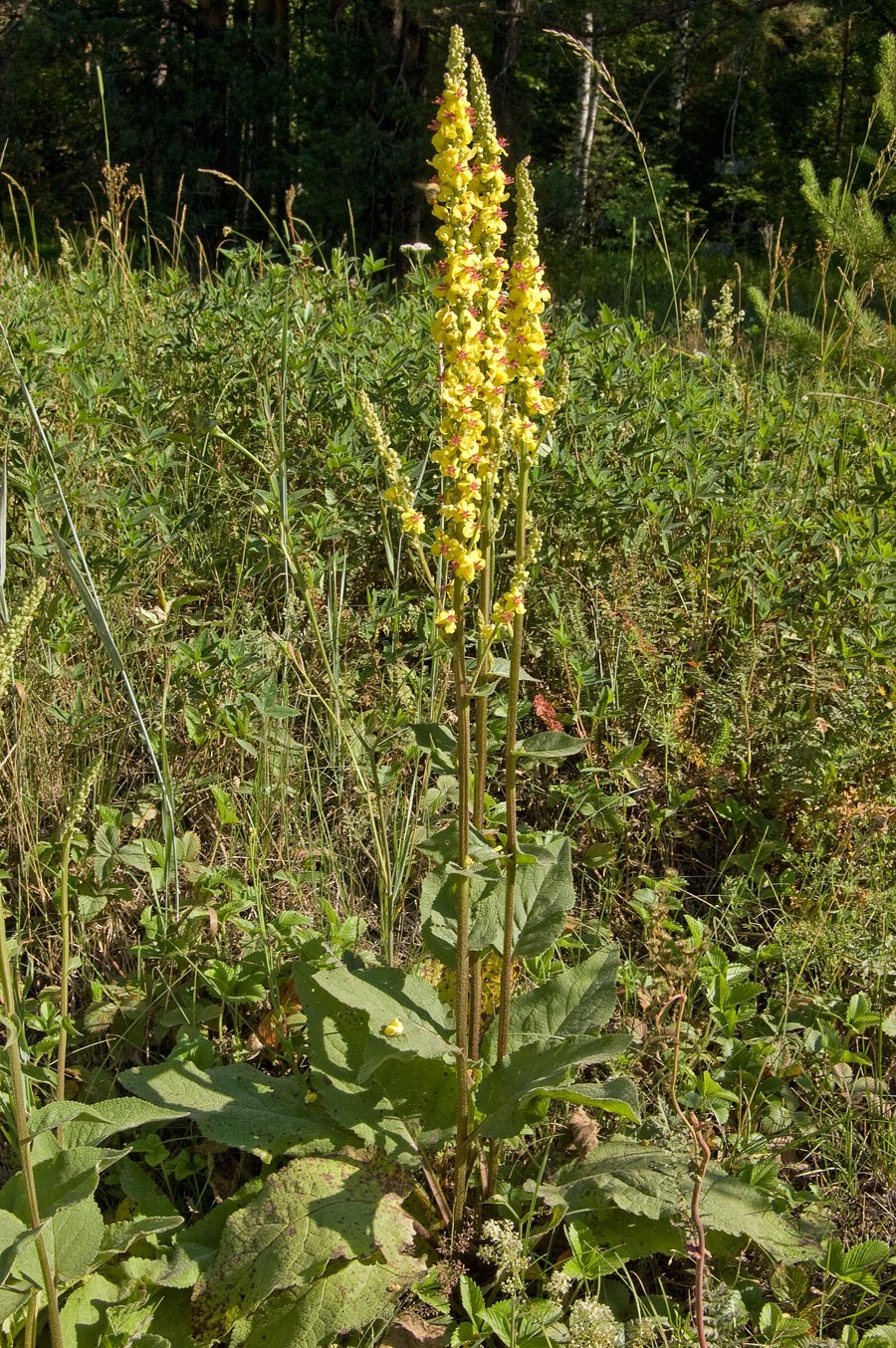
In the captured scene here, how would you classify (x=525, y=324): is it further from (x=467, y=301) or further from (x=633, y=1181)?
(x=633, y=1181)

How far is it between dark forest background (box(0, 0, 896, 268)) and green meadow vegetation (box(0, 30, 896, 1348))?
5986mm

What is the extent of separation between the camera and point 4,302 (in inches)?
165

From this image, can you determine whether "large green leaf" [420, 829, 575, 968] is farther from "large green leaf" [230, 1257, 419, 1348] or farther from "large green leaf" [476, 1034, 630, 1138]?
"large green leaf" [230, 1257, 419, 1348]

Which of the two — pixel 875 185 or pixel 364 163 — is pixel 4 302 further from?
pixel 364 163

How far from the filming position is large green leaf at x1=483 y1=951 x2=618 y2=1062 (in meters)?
1.99

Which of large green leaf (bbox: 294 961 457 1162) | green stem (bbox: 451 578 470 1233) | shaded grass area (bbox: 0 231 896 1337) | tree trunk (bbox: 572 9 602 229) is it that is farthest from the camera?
tree trunk (bbox: 572 9 602 229)

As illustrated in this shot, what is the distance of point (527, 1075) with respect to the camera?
185cm

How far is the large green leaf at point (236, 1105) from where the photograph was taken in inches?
75.1

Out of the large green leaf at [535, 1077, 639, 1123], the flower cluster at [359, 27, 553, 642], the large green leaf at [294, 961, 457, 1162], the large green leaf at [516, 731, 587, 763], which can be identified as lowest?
the large green leaf at [294, 961, 457, 1162]

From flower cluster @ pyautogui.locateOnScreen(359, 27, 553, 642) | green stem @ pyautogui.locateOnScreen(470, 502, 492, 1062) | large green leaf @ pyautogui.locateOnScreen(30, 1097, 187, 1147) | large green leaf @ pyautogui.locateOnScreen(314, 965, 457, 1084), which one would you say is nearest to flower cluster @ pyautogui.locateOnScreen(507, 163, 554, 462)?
flower cluster @ pyautogui.locateOnScreen(359, 27, 553, 642)

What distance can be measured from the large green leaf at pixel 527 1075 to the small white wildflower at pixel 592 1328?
269mm

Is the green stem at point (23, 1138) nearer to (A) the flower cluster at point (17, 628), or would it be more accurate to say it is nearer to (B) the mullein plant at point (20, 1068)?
(B) the mullein plant at point (20, 1068)

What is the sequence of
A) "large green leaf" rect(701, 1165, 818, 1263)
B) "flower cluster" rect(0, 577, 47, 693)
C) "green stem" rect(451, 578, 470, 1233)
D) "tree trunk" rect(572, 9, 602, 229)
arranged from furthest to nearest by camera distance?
"tree trunk" rect(572, 9, 602, 229) → "large green leaf" rect(701, 1165, 818, 1263) → "green stem" rect(451, 578, 470, 1233) → "flower cluster" rect(0, 577, 47, 693)

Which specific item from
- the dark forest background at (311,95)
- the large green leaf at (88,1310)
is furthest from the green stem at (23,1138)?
the dark forest background at (311,95)
